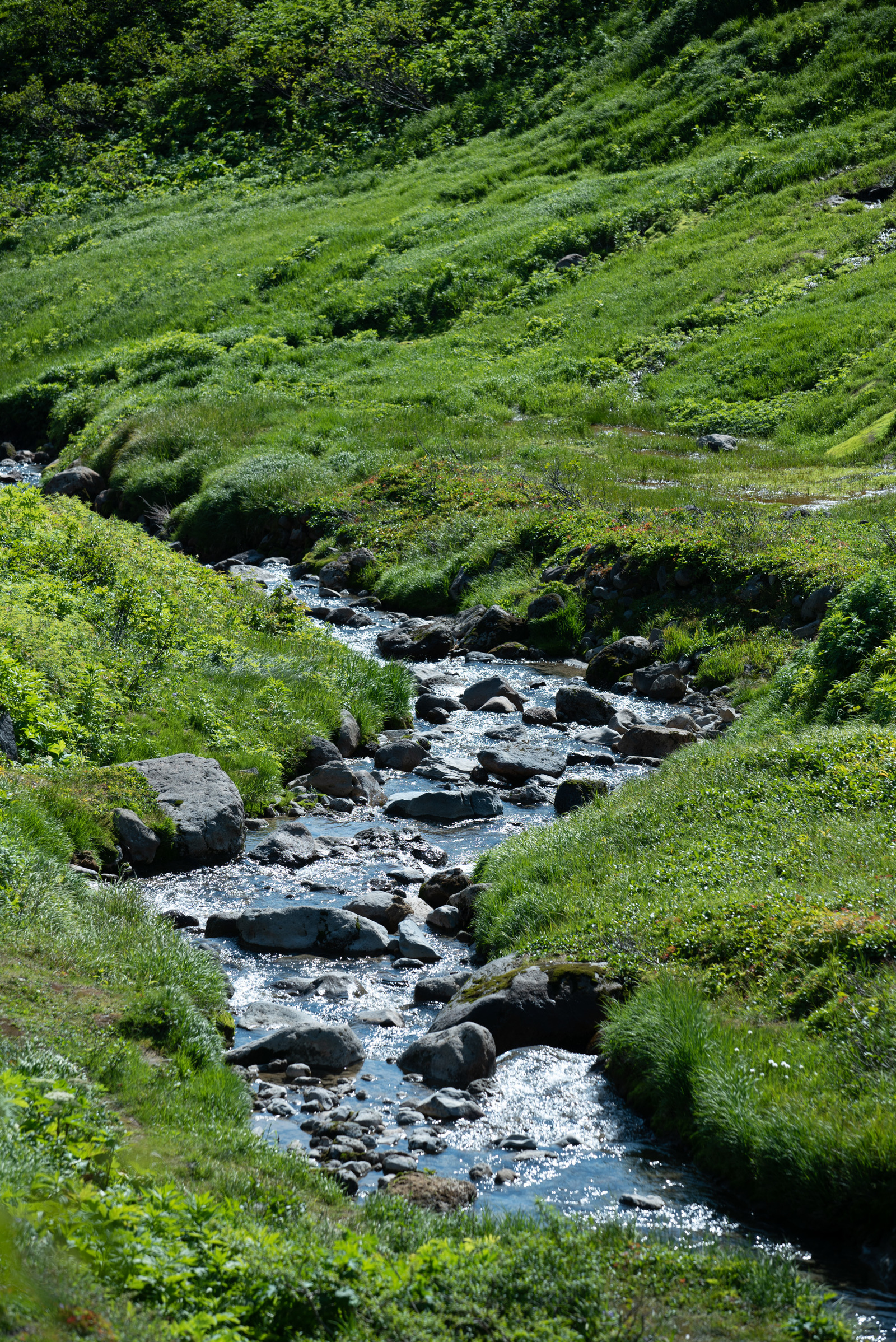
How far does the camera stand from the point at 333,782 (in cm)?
1484

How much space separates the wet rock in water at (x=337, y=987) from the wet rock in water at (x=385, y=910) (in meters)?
1.13

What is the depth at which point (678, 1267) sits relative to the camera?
19.1ft

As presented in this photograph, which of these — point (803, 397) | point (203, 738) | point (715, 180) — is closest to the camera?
point (203, 738)

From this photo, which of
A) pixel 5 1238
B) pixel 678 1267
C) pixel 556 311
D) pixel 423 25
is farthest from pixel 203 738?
pixel 423 25

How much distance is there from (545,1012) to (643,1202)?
2.12m

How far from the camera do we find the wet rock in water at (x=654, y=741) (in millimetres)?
16219

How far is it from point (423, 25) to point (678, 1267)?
7709cm

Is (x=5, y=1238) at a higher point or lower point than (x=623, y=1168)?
higher

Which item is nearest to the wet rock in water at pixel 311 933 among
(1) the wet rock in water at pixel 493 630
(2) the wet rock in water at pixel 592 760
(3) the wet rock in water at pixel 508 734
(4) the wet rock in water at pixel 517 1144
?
(4) the wet rock in water at pixel 517 1144

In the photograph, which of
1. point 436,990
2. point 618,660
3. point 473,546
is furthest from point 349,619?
point 436,990

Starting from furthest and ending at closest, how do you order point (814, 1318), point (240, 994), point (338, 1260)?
point (240, 994), point (814, 1318), point (338, 1260)

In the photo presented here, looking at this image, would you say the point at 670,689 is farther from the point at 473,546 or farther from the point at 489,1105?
the point at 489,1105

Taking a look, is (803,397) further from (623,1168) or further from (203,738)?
(623,1168)

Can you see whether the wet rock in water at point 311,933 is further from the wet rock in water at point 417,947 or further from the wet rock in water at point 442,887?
the wet rock in water at point 442,887
